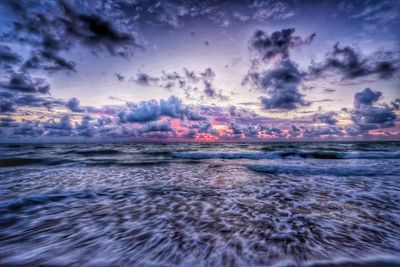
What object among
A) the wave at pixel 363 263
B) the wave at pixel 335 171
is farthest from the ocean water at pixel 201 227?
the wave at pixel 335 171

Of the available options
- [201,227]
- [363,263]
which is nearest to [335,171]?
[363,263]

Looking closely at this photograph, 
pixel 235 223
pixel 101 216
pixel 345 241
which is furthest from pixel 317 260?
pixel 101 216

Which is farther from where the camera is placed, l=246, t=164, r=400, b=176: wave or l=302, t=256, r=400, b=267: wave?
l=246, t=164, r=400, b=176: wave

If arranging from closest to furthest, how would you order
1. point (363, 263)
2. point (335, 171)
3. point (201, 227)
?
point (363, 263)
point (201, 227)
point (335, 171)

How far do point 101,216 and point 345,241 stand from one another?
414cm

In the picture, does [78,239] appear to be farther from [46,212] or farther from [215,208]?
[215,208]

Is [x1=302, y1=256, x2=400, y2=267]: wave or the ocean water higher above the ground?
[x1=302, y1=256, x2=400, y2=267]: wave

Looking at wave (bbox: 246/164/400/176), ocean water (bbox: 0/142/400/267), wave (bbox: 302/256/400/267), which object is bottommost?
wave (bbox: 246/164/400/176)

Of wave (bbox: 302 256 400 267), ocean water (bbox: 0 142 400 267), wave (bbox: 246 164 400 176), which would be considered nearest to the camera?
wave (bbox: 302 256 400 267)

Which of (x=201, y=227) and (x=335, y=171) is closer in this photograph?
(x=201, y=227)

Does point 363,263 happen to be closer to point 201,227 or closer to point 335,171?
point 201,227

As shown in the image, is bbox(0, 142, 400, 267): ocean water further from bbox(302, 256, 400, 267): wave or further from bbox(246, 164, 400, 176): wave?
bbox(246, 164, 400, 176): wave

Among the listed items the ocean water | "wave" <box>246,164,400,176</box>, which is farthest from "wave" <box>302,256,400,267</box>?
"wave" <box>246,164,400,176</box>

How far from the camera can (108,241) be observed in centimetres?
296
